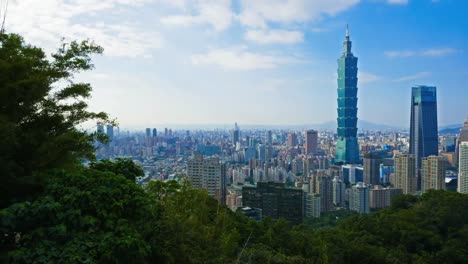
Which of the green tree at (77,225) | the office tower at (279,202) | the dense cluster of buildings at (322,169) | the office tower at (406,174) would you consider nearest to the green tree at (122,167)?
the dense cluster of buildings at (322,169)

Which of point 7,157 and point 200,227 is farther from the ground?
point 7,157

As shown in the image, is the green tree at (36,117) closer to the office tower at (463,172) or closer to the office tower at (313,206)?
the office tower at (313,206)

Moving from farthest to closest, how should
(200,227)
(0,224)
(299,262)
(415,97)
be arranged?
(415,97) < (299,262) < (200,227) < (0,224)

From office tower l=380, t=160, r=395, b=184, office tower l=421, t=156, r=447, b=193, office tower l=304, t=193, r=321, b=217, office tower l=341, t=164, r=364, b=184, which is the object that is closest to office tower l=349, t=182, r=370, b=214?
office tower l=304, t=193, r=321, b=217

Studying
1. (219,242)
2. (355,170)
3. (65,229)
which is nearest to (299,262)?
(219,242)

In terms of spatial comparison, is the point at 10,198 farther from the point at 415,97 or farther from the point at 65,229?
the point at 415,97

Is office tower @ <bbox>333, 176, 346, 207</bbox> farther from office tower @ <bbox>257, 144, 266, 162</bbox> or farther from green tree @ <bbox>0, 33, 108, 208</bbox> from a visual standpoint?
green tree @ <bbox>0, 33, 108, 208</bbox>
